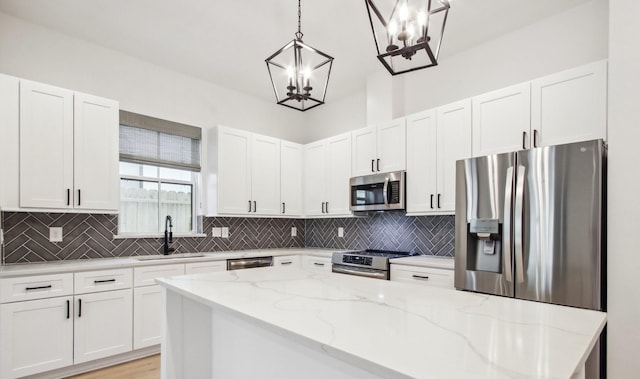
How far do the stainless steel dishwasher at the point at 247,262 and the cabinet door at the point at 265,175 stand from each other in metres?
0.62

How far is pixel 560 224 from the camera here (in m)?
2.17

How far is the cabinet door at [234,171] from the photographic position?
13.2 feet

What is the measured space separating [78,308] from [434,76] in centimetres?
403

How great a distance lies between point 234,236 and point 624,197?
3.78m

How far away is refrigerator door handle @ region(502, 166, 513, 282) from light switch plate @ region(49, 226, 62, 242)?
370 centimetres

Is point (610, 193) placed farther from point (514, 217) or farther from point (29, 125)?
point (29, 125)

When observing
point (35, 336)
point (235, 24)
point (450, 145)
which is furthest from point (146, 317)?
point (450, 145)

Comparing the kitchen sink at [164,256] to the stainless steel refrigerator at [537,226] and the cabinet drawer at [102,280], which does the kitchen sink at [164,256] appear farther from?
the stainless steel refrigerator at [537,226]

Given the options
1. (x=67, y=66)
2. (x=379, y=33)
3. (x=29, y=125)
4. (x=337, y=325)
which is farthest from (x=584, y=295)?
(x=67, y=66)

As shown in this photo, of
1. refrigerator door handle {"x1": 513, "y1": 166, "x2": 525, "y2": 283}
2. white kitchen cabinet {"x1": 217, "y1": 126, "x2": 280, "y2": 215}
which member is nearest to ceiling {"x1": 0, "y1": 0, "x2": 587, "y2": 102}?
white kitchen cabinet {"x1": 217, "y1": 126, "x2": 280, "y2": 215}

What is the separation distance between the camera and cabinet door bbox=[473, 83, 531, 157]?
110 inches

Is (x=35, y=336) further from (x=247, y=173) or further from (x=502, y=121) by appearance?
(x=502, y=121)

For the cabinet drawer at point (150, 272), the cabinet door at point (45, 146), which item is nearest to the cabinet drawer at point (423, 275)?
the cabinet drawer at point (150, 272)

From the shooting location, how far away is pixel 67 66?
329 cm
